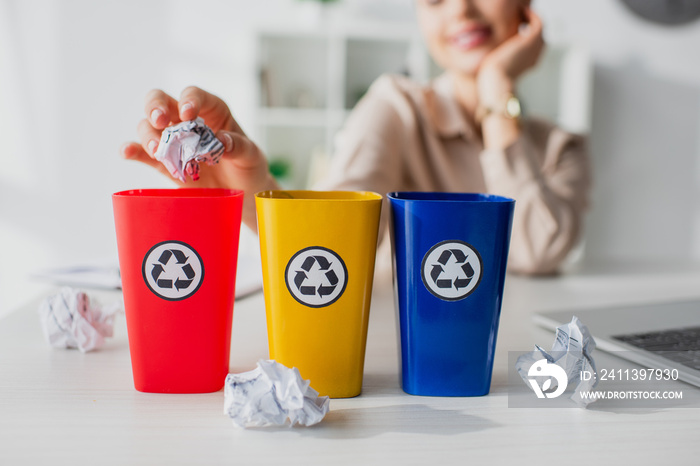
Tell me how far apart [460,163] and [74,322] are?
1.17 meters

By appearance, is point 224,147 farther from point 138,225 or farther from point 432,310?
point 432,310

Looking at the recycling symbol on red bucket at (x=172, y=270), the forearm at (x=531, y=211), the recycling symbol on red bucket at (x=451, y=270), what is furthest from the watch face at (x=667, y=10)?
the recycling symbol on red bucket at (x=172, y=270)

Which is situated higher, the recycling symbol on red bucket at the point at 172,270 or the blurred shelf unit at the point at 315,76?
the blurred shelf unit at the point at 315,76

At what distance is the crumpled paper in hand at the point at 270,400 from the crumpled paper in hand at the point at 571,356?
20cm

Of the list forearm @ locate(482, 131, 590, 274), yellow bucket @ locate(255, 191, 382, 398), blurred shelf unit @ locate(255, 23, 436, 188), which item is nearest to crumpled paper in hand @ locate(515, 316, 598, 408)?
yellow bucket @ locate(255, 191, 382, 398)

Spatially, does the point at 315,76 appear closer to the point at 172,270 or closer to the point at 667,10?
the point at 667,10

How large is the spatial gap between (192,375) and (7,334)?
0.32 metres

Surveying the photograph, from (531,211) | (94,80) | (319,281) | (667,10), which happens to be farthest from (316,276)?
(667,10)

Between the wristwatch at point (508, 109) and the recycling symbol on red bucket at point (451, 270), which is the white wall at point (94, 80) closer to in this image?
the wristwatch at point (508, 109)

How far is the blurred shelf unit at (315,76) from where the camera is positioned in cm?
270

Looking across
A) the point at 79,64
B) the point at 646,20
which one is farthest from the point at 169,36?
the point at 646,20

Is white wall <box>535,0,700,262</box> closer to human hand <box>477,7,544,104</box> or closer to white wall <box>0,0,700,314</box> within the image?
white wall <box>0,0,700,314</box>

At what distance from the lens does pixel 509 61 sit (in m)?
1.58

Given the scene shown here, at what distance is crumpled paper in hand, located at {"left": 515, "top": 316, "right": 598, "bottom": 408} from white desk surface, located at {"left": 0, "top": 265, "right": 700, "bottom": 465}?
0.03 m
